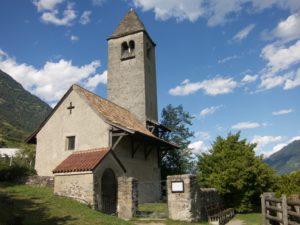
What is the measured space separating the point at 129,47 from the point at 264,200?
21.3m

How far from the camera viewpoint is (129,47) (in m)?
31.0

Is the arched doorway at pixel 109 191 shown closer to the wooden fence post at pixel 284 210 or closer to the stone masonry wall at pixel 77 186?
the stone masonry wall at pixel 77 186

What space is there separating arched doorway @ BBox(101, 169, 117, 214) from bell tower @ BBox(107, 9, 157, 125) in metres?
11.1

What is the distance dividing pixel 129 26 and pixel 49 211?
22556 mm

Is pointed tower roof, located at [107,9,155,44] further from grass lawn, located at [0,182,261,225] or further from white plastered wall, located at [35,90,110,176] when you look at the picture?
grass lawn, located at [0,182,261,225]

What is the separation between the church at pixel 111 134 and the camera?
1647 cm

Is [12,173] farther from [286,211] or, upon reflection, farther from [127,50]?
[286,211]

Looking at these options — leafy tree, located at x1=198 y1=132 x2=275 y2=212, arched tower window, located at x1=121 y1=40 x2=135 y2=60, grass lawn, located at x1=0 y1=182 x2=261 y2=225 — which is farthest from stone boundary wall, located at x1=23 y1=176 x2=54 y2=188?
arched tower window, located at x1=121 y1=40 x2=135 y2=60

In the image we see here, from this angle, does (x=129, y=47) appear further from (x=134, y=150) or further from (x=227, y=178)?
(x=227, y=178)

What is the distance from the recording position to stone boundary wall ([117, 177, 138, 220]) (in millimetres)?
15617

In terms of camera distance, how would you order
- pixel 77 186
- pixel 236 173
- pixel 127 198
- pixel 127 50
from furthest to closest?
pixel 127 50 → pixel 236 173 → pixel 77 186 → pixel 127 198

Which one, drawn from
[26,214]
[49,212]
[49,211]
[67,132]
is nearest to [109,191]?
[49,211]

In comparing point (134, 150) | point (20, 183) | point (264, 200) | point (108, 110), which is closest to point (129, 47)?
point (108, 110)

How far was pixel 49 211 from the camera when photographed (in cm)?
1299
